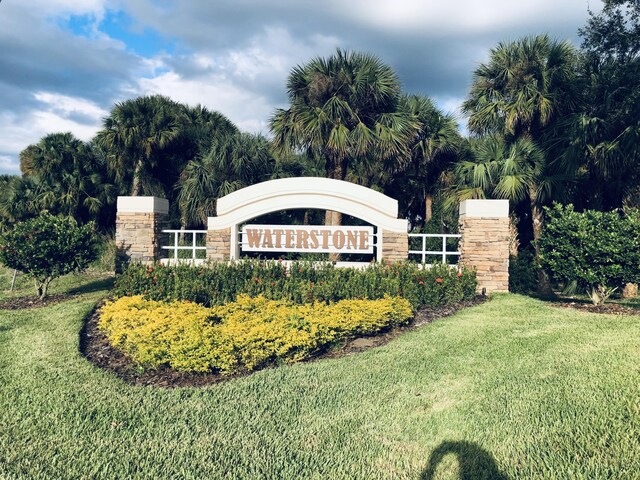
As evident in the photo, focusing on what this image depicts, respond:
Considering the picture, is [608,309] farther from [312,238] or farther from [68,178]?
[68,178]

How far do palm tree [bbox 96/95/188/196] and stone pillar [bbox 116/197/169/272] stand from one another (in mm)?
7073

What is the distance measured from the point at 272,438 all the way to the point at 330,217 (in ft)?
35.5

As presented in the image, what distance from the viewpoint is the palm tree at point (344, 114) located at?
1391cm

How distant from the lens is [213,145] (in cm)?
1698

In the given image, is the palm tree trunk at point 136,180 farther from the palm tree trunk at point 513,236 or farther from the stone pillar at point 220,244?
the palm tree trunk at point 513,236

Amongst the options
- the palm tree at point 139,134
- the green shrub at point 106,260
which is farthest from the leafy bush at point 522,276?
the palm tree at point 139,134

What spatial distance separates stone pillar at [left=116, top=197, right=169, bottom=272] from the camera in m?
11.1

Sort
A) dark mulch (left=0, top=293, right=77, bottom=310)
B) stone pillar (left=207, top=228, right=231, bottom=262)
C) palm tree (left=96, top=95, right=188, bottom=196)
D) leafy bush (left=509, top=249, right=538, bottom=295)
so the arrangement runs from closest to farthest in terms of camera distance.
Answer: dark mulch (left=0, top=293, right=77, bottom=310) < stone pillar (left=207, top=228, right=231, bottom=262) < leafy bush (left=509, top=249, right=538, bottom=295) < palm tree (left=96, top=95, right=188, bottom=196)

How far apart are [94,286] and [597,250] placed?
10553mm

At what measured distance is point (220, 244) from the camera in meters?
11.0

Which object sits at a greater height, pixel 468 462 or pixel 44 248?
pixel 44 248

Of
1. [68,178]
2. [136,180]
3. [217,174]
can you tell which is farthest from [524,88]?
[68,178]

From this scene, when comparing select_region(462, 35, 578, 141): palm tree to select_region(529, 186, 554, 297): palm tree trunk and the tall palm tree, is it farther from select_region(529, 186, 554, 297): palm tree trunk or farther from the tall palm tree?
the tall palm tree

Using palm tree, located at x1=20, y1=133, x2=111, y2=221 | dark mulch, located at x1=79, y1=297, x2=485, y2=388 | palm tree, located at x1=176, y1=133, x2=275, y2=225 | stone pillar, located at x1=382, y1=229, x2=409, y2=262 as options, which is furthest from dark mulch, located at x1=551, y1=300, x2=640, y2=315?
palm tree, located at x1=20, y1=133, x2=111, y2=221
